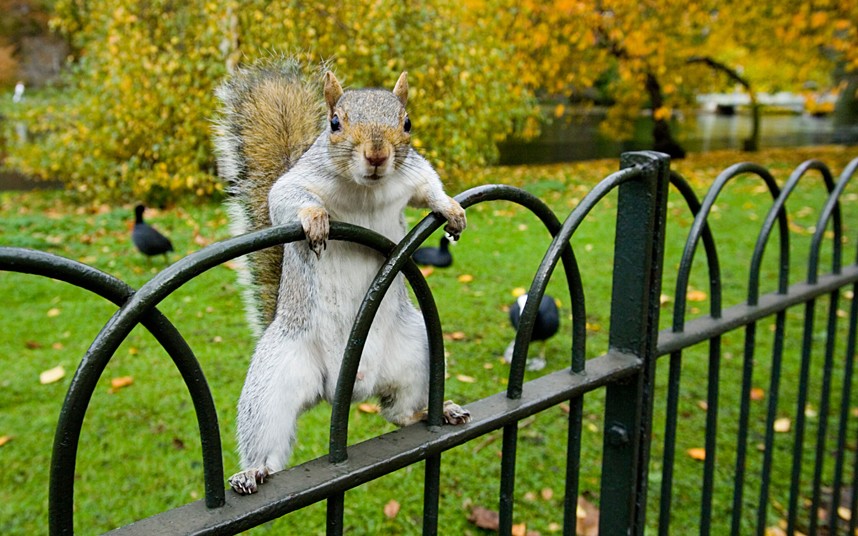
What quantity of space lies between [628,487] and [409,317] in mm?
462

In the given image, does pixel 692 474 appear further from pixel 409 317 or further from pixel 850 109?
pixel 850 109

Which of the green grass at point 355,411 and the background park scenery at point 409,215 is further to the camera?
the background park scenery at point 409,215

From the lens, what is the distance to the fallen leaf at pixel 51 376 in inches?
105

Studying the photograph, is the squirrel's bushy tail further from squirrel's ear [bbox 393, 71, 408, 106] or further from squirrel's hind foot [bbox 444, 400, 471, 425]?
squirrel's hind foot [bbox 444, 400, 471, 425]

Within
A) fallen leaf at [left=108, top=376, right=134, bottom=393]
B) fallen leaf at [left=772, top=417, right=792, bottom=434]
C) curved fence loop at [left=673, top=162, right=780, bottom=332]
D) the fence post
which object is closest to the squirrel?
the fence post

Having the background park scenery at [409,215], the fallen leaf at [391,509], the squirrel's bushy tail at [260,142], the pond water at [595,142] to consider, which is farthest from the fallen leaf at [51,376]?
the pond water at [595,142]

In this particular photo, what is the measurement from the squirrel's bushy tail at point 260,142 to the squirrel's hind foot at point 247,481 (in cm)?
26

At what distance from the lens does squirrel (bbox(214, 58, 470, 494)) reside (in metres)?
0.81

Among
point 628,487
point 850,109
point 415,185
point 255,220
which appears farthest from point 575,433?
point 850,109

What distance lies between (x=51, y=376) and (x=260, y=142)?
7.20 feet

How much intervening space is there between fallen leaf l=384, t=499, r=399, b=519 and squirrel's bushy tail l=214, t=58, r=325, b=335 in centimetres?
123

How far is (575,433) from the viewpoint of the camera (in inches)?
39.6

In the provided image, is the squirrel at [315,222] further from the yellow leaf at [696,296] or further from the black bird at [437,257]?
the yellow leaf at [696,296]

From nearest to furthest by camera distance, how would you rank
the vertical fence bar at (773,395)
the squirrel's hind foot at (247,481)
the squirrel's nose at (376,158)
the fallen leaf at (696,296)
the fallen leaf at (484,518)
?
the squirrel's hind foot at (247,481) → the squirrel's nose at (376,158) → the vertical fence bar at (773,395) → the fallen leaf at (484,518) → the fallen leaf at (696,296)
